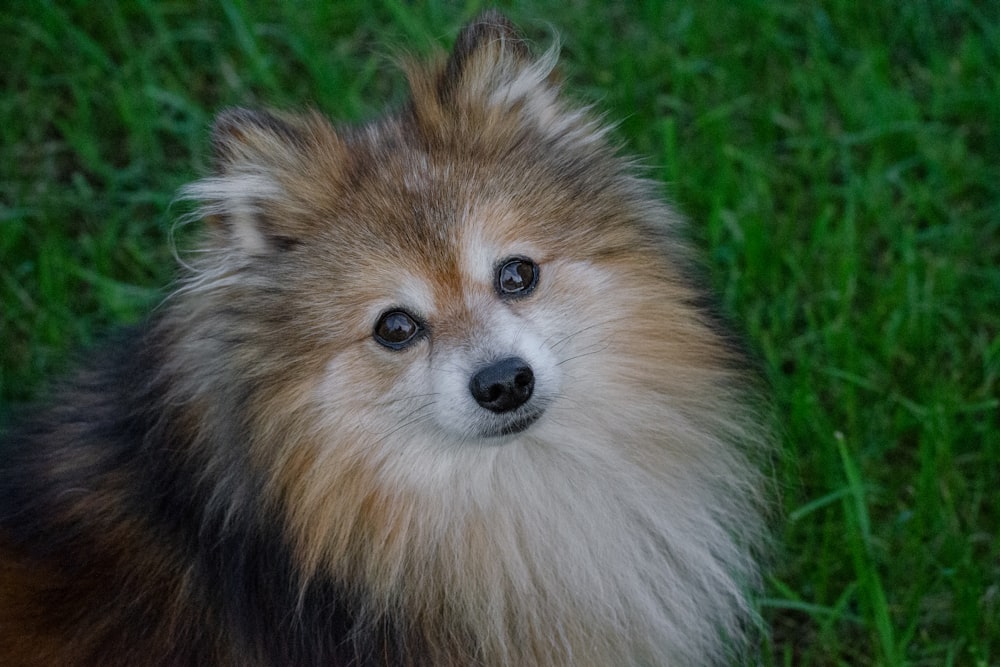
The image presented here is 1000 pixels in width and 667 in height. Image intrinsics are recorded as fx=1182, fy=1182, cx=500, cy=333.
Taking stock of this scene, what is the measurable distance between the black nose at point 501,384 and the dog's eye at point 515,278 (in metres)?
0.23

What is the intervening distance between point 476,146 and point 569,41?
2.82 metres

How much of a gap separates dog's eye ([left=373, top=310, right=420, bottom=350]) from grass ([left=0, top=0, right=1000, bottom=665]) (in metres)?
0.96

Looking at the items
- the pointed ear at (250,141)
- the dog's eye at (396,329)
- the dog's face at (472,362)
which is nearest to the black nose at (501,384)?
the dog's face at (472,362)

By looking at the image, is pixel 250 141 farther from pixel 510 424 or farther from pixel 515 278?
pixel 510 424

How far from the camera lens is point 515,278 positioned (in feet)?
9.70

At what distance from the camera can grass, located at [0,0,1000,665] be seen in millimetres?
3939

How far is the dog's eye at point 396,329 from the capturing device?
2891mm

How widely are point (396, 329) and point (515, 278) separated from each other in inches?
12.8

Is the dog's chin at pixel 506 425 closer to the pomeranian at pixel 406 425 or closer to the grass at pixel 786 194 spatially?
the pomeranian at pixel 406 425

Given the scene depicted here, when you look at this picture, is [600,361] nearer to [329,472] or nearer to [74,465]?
[329,472]

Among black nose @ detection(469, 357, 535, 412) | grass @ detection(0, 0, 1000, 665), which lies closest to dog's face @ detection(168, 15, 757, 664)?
black nose @ detection(469, 357, 535, 412)

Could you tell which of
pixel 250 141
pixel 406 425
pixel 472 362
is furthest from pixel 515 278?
pixel 250 141

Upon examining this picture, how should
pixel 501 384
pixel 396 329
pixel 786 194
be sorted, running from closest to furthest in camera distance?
pixel 501 384
pixel 396 329
pixel 786 194

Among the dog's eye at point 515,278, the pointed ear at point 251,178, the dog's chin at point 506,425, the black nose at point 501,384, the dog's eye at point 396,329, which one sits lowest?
the dog's chin at point 506,425
